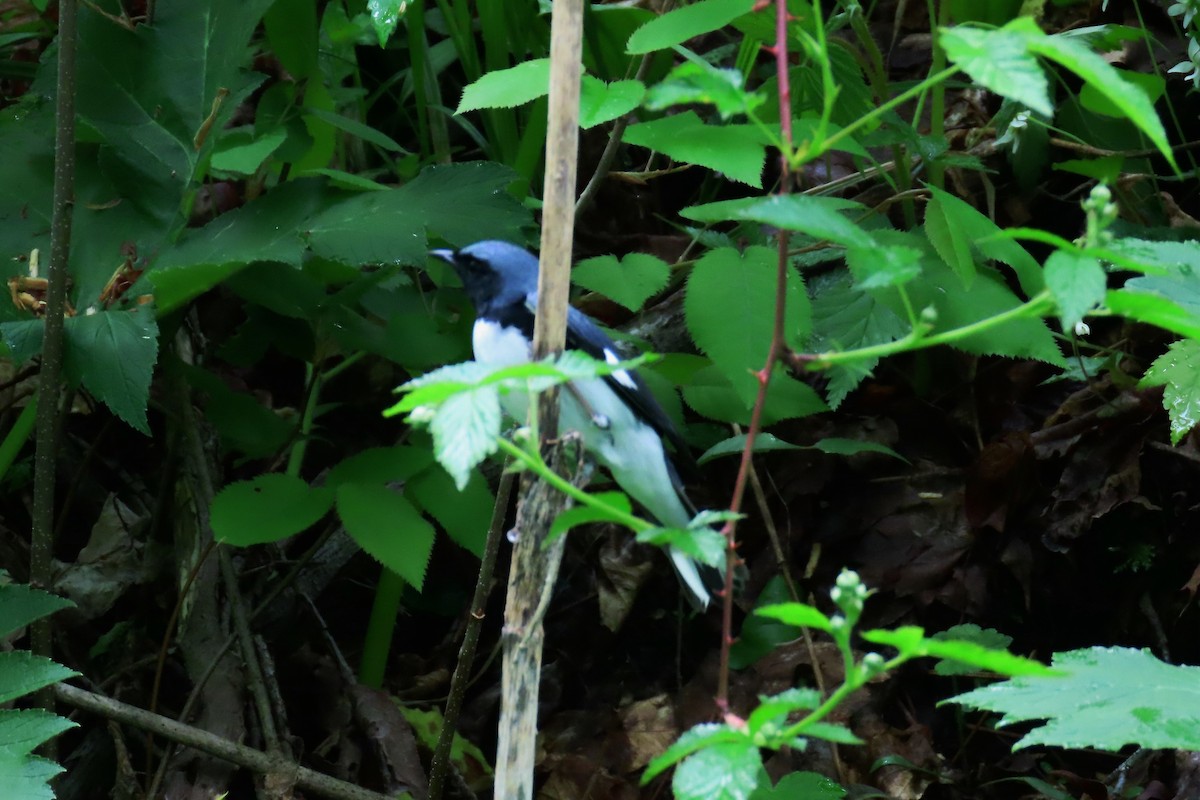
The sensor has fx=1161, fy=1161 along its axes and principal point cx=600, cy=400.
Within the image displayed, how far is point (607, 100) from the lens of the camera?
191cm

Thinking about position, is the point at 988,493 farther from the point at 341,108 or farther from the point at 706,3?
the point at 341,108

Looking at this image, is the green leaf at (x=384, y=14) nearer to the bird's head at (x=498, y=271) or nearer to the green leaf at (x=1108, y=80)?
the bird's head at (x=498, y=271)

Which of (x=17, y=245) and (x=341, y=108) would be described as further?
(x=341, y=108)

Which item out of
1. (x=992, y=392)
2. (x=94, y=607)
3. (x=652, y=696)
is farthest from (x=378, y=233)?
(x=992, y=392)

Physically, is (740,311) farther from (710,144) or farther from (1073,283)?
(1073,283)

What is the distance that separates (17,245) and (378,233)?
85 cm

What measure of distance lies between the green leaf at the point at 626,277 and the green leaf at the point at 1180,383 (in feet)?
3.44

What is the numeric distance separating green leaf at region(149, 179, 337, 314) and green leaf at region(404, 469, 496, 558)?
20.8 inches

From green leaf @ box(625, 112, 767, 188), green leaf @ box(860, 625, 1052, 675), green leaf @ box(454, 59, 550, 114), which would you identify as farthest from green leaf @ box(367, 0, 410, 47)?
green leaf @ box(860, 625, 1052, 675)

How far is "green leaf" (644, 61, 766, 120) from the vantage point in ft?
3.44

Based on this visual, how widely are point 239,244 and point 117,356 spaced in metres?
0.36

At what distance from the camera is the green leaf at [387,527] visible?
88.9 inches

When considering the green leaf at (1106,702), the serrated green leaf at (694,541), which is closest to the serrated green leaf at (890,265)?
the serrated green leaf at (694,541)

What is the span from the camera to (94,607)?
2.99 m
